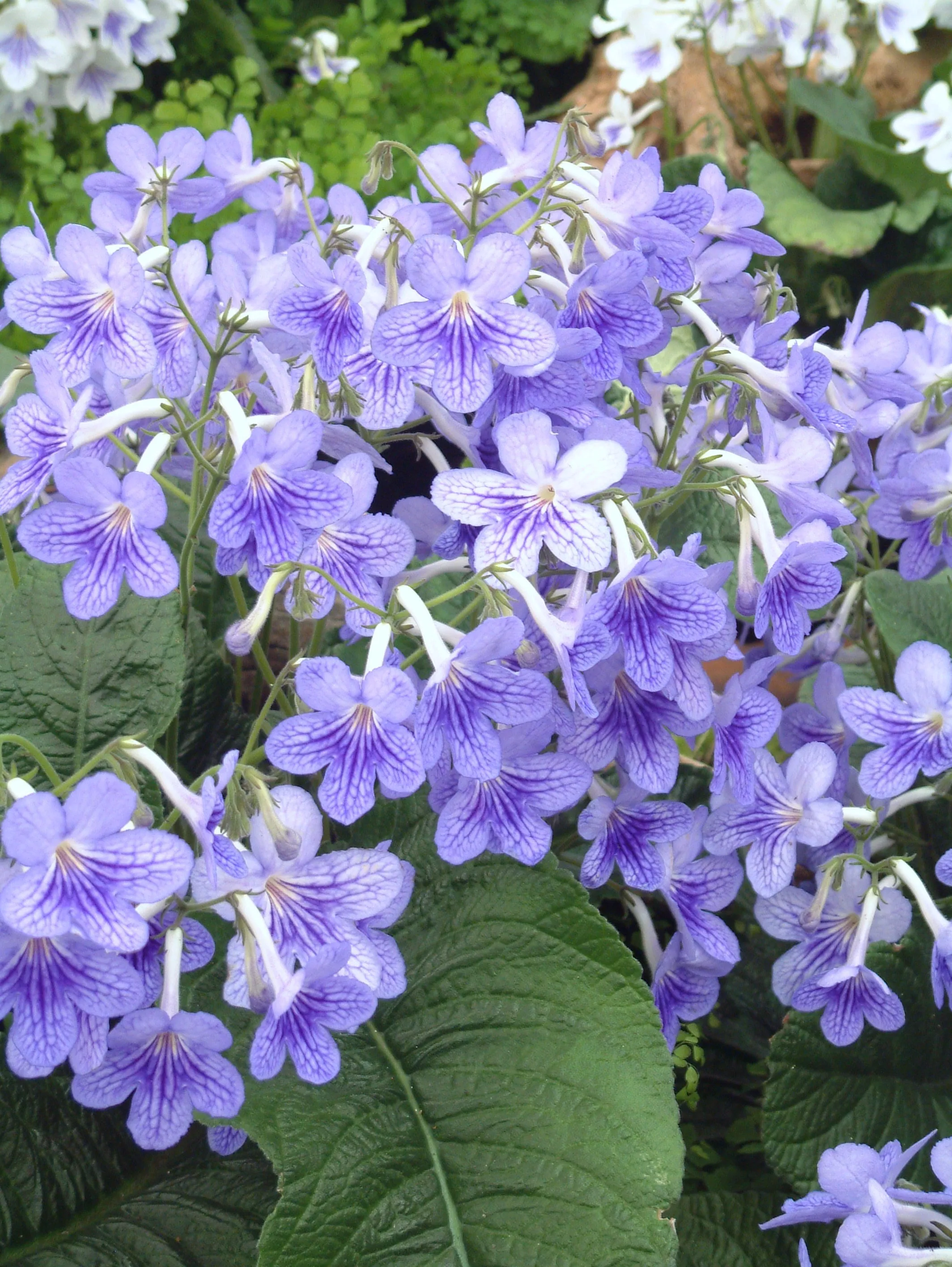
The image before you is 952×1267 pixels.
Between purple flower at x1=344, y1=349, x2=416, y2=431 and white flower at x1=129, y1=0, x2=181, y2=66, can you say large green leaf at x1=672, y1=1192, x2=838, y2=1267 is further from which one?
white flower at x1=129, y1=0, x2=181, y2=66

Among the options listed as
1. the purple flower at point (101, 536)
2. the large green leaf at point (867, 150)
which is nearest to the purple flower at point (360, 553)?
the purple flower at point (101, 536)


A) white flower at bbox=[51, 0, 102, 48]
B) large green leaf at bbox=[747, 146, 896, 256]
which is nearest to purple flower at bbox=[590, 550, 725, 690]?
large green leaf at bbox=[747, 146, 896, 256]

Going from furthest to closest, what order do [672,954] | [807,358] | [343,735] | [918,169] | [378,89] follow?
1. [378,89]
2. [918,169]
3. [672,954]
4. [807,358]
5. [343,735]

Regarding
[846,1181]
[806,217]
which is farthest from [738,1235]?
[806,217]

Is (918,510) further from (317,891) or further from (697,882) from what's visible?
(317,891)

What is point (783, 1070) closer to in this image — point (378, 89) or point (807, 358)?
point (807, 358)

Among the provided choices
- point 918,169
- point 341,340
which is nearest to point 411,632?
point 341,340
